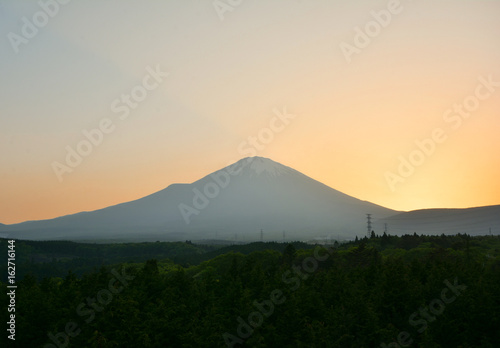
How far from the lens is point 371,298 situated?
2021 inches

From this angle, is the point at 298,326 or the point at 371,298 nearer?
the point at 298,326

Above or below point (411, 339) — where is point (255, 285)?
above

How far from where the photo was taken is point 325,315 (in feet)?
149

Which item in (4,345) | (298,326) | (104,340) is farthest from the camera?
(4,345)

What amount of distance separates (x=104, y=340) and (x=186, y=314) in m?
11.4

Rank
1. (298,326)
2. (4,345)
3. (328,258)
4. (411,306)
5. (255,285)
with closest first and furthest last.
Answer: (298,326) < (4,345) < (411,306) < (255,285) < (328,258)

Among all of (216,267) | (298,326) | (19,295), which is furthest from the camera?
(216,267)

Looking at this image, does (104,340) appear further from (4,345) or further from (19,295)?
(19,295)

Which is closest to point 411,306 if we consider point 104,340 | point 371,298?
point 371,298

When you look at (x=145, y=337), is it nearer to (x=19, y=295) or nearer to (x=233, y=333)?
(x=233, y=333)

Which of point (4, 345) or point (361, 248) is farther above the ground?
point (361, 248)

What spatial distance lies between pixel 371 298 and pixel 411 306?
4210mm

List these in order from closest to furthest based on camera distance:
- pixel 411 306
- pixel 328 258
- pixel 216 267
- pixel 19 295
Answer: pixel 411 306
pixel 19 295
pixel 328 258
pixel 216 267

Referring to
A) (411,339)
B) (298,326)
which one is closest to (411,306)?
(411,339)
